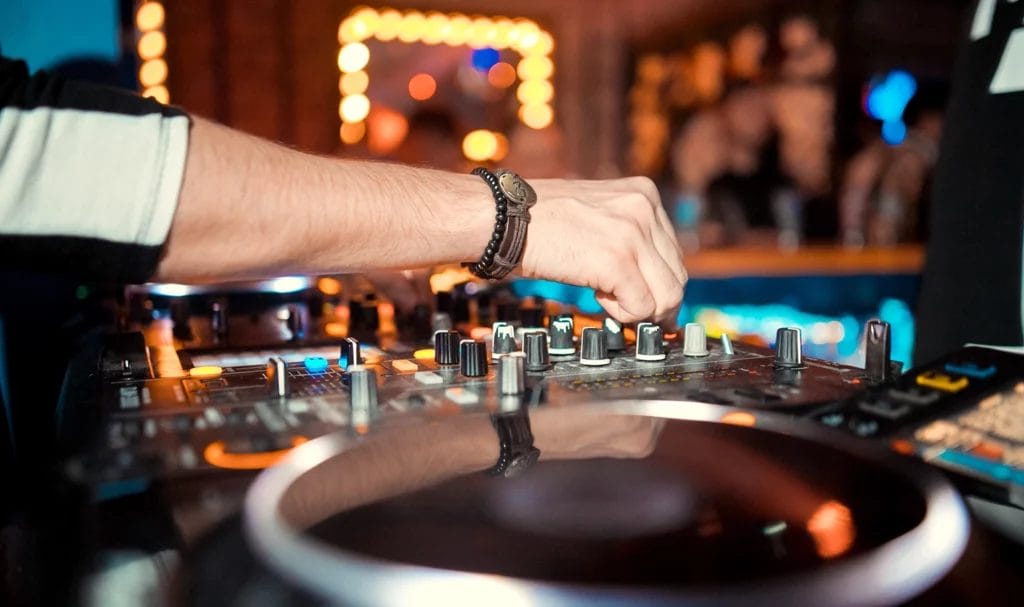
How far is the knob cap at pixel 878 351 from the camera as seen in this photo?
72 cm

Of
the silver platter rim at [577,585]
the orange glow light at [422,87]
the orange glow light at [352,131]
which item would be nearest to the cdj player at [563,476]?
the silver platter rim at [577,585]

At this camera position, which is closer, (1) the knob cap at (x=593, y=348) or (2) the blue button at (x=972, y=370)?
(2) the blue button at (x=972, y=370)

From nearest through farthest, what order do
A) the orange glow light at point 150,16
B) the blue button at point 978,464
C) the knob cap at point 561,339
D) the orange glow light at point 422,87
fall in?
the blue button at point 978,464 → the knob cap at point 561,339 → the orange glow light at point 150,16 → the orange glow light at point 422,87

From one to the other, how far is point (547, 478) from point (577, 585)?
14 cm

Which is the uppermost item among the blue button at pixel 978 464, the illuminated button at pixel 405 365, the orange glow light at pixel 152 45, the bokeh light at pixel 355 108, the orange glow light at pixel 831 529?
the orange glow light at pixel 152 45

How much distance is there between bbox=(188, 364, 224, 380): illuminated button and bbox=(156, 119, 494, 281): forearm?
12 cm

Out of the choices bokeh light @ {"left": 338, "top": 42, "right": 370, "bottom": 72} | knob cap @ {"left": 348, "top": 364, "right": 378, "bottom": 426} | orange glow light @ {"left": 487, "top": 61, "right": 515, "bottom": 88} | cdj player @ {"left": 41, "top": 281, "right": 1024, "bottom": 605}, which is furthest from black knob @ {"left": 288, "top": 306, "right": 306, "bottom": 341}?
orange glow light @ {"left": 487, "top": 61, "right": 515, "bottom": 88}

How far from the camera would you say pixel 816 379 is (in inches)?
28.1

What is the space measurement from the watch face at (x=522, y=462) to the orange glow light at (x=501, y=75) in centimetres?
399

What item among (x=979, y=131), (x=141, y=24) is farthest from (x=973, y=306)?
(x=141, y=24)

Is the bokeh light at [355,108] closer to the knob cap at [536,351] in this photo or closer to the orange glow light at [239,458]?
the knob cap at [536,351]

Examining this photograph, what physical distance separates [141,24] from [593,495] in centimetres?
343

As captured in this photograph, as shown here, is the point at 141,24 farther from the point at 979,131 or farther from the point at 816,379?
→ the point at 816,379

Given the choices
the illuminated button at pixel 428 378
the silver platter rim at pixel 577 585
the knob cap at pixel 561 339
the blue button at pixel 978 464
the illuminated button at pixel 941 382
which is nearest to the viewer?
the silver platter rim at pixel 577 585
